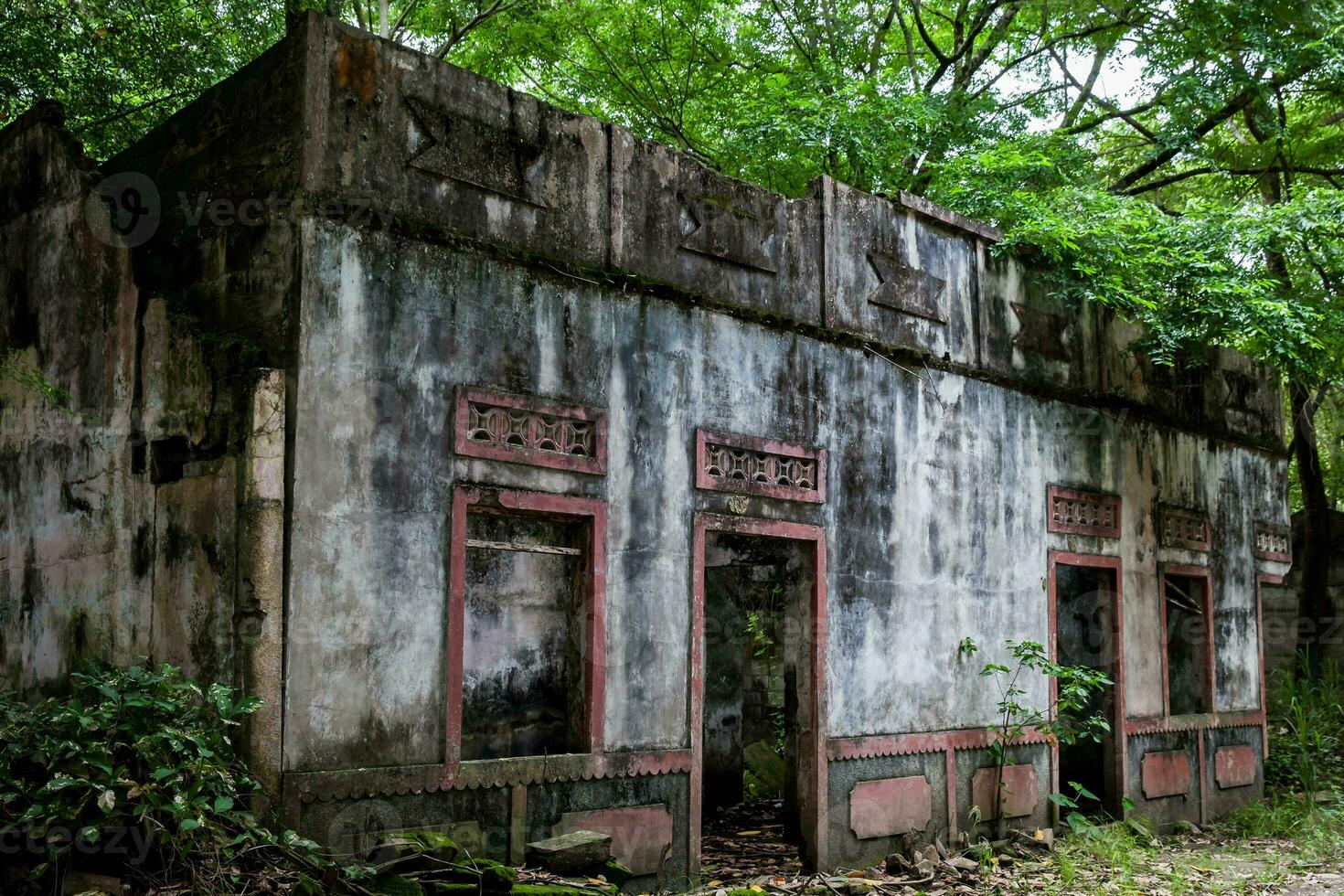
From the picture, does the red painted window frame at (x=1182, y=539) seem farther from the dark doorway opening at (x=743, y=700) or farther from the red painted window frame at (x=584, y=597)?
the red painted window frame at (x=584, y=597)

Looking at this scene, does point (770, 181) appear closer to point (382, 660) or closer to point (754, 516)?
point (754, 516)

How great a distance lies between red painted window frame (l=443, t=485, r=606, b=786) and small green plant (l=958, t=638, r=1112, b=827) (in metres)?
3.45

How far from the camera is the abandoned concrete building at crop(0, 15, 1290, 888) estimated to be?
588cm

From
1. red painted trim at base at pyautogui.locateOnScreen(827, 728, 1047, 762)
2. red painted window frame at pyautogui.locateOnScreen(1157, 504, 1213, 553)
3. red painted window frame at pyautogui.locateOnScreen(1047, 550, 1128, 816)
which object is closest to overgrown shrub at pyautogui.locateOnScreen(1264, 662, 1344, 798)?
red painted window frame at pyautogui.locateOnScreen(1157, 504, 1213, 553)

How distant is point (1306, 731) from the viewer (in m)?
13.3

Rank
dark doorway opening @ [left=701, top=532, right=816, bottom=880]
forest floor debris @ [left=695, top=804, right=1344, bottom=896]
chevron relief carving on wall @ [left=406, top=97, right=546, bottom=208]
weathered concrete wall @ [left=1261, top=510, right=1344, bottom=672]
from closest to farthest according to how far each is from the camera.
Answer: chevron relief carving on wall @ [left=406, top=97, right=546, bottom=208], forest floor debris @ [left=695, top=804, right=1344, bottom=896], dark doorway opening @ [left=701, top=532, right=816, bottom=880], weathered concrete wall @ [left=1261, top=510, right=1344, bottom=672]

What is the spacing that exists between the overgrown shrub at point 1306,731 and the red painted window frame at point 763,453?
7.29m

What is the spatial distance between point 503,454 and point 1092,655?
21.4 feet

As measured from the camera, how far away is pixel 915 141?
41.6 ft

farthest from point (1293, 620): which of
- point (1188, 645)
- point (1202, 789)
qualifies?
point (1202, 789)

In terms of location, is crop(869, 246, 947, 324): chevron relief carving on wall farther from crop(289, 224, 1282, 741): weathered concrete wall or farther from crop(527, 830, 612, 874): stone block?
crop(527, 830, 612, 874): stone block

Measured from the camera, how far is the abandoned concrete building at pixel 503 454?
588 centimetres

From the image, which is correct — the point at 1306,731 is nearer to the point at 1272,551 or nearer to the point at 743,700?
the point at 1272,551

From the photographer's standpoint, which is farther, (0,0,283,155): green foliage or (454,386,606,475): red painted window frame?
(0,0,283,155): green foliage
